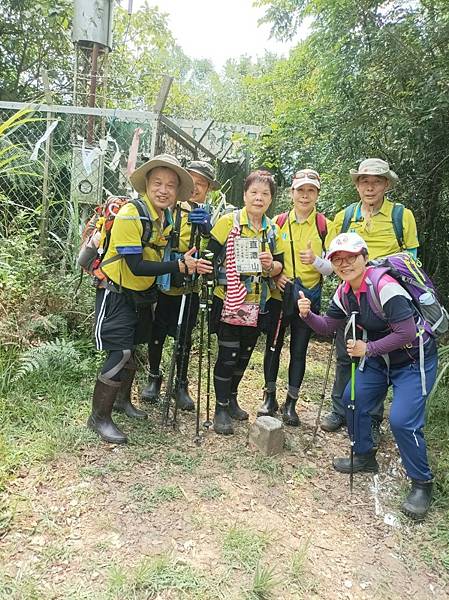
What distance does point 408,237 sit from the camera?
12.3 ft

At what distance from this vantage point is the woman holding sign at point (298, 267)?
386 centimetres

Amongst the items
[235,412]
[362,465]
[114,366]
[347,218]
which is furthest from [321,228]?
[114,366]

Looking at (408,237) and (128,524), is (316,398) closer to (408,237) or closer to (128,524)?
(408,237)

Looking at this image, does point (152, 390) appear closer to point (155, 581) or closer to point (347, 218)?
point (155, 581)

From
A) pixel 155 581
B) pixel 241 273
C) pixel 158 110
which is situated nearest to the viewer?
pixel 155 581

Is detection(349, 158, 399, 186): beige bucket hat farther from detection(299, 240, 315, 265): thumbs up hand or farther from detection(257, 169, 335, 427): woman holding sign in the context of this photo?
detection(299, 240, 315, 265): thumbs up hand

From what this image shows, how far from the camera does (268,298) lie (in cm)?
393

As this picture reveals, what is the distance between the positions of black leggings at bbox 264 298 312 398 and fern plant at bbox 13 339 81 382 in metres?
1.69

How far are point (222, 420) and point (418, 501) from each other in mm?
1522

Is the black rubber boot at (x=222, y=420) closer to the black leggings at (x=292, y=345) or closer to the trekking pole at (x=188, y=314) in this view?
the trekking pole at (x=188, y=314)

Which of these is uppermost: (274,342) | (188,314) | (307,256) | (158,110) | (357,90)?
(357,90)

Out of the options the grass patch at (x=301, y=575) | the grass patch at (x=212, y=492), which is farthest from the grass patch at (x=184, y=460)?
the grass patch at (x=301, y=575)

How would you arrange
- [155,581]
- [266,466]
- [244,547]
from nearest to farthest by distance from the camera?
[155,581]
[244,547]
[266,466]

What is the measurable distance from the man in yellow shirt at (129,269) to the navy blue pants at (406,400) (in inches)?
54.3
